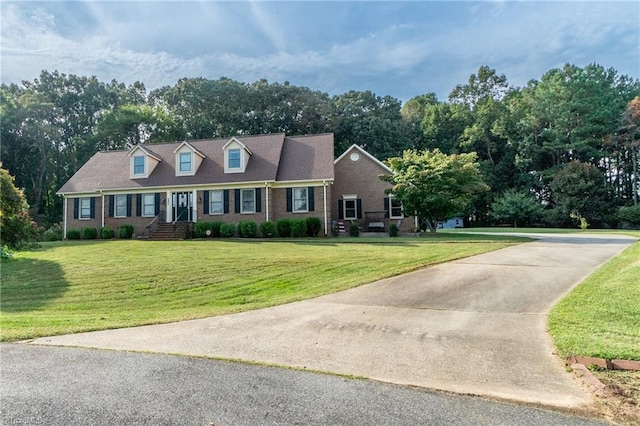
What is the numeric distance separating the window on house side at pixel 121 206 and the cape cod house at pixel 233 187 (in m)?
0.04

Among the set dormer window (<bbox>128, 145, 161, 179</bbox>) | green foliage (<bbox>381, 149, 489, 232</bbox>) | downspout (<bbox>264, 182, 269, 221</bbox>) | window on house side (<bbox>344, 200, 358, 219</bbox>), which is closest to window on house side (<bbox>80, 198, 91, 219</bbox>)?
dormer window (<bbox>128, 145, 161, 179</bbox>)

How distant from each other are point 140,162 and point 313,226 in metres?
12.2

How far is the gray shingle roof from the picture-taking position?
22250 mm

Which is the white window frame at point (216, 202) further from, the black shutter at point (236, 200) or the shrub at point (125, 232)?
the shrub at point (125, 232)

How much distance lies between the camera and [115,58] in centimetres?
1466

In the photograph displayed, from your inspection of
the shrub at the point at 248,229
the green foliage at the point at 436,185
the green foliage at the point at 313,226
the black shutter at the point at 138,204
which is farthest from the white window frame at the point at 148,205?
the green foliage at the point at 436,185

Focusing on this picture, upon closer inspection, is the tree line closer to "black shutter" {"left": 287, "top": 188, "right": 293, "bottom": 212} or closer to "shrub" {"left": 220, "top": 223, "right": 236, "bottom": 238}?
"black shutter" {"left": 287, "top": 188, "right": 293, "bottom": 212}

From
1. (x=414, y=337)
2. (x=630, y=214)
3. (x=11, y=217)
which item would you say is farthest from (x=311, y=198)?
(x=630, y=214)

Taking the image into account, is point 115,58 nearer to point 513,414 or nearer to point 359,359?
point 359,359

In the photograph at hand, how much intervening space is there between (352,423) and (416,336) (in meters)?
2.66

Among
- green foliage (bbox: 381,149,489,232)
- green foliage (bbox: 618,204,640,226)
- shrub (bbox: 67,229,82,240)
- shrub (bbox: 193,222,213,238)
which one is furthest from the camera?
green foliage (bbox: 618,204,640,226)

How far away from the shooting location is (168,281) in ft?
31.8

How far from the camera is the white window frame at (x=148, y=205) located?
22766mm

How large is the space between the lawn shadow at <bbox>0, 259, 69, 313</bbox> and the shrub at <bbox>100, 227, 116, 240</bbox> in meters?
9.62
